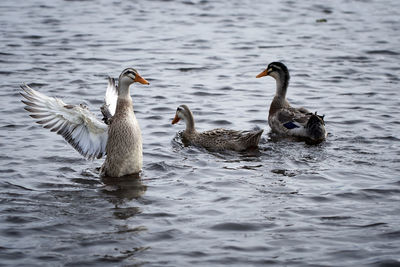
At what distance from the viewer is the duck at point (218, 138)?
10422mm

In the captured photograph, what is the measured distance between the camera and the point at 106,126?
31.2ft

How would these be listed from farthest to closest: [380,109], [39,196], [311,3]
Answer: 1. [311,3]
2. [380,109]
3. [39,196]

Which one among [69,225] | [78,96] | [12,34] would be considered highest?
[12,34]

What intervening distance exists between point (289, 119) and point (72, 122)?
395cm

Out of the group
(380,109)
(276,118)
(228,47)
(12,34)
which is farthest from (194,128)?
(12,34)

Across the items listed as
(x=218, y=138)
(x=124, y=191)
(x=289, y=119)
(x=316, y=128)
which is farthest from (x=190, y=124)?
(x=124, y=191)

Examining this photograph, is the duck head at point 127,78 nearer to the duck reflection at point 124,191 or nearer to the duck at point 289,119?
the duck reflection at point 124,191

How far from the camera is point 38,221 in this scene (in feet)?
24.8

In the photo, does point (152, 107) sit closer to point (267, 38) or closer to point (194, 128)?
point (194, 128)

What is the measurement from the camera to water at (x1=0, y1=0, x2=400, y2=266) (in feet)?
23.1

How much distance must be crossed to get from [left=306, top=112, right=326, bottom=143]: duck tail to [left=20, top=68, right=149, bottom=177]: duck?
2.98m

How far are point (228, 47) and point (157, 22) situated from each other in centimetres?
319

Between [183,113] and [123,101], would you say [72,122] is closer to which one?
[123,101]

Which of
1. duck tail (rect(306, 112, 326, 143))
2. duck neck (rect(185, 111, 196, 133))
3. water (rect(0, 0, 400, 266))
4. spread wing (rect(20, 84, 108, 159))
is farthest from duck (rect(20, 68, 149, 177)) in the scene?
duck tail (rect(306, 112, 326, 143))
